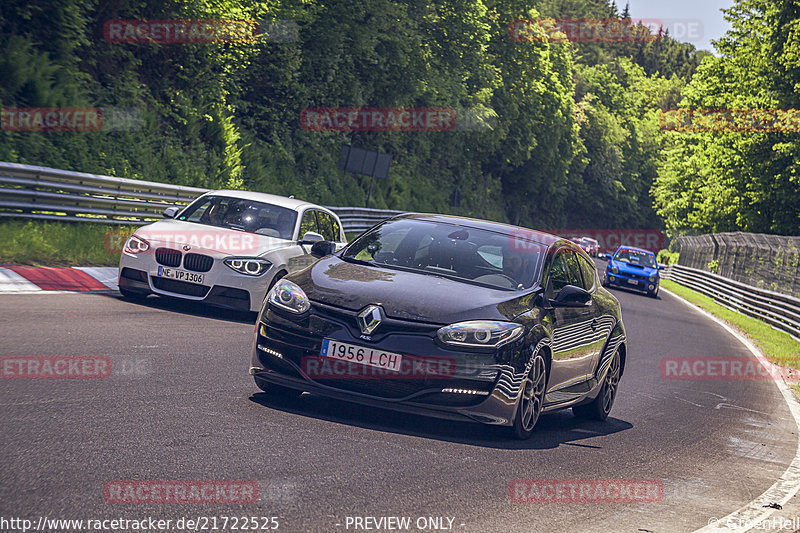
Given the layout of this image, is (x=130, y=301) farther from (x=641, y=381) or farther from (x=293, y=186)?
(x=293, y=186)

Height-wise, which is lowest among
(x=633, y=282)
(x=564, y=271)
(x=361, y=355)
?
(x=633, y=282)

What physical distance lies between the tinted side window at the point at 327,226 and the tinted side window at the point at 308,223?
15cm

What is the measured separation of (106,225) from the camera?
17734 millimetres

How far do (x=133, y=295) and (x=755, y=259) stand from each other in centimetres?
2578

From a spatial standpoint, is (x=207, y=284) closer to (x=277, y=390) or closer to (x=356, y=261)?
(x=356, y=261)

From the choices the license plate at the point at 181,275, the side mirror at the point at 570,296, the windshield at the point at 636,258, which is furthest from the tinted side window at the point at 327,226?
the windshield at the point at 636,258

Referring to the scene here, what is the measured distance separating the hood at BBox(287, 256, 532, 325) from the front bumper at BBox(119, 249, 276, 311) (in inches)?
179

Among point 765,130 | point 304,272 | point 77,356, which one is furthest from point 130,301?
point 765,130

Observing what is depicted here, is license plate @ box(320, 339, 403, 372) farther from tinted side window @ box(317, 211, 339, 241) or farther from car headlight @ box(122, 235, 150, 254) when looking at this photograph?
tinted side window @ box(317, 211, 339, 241)

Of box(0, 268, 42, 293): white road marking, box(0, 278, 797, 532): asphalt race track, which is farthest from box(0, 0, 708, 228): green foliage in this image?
box(0, 278, 797, 532): asphalt race track

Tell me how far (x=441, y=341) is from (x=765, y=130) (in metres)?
43.5

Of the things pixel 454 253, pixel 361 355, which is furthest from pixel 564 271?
pixel 361 355

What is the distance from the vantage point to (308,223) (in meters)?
14.0

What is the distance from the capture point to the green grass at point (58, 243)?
14.4m
